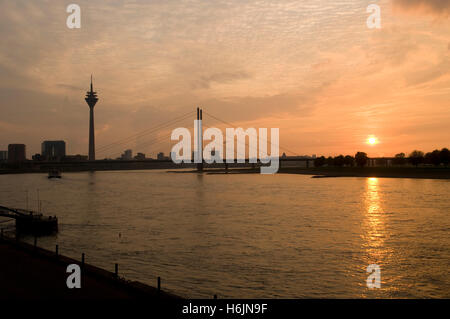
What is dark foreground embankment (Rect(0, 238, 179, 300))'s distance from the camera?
11.5 m

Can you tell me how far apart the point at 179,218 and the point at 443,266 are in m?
23.4

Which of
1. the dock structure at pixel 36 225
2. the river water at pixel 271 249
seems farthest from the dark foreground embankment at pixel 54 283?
the dock structure at pixel 36 225

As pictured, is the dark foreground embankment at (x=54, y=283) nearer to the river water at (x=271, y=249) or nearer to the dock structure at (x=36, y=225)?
the river water at (x=271, y=249)

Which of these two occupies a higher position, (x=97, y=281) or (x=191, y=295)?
(x=97, y=281)

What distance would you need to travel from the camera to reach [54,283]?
12844 millimetres

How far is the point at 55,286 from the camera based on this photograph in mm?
12445

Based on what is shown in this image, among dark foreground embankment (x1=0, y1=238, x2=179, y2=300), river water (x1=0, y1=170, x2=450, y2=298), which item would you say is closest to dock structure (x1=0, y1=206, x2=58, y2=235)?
river water (x1=0, y1=170, x2=450, y2=298)

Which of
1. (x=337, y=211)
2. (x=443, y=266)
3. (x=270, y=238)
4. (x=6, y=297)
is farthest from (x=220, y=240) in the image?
(x=337, y=211)

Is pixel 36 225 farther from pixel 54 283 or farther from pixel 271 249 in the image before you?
pixel 54 283

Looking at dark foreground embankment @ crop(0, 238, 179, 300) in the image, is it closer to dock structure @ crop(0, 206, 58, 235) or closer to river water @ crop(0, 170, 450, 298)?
river water @ crop(0, 170, 450, 298)

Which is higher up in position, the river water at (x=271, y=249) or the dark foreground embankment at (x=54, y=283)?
the dark foreground embankment at (x=54, y=283)

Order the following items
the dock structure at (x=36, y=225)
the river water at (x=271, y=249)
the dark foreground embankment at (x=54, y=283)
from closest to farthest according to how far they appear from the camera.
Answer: the dark foreground embankment at (x=54, y=283) < the river water at (x=271, y=249) < the dock structure at (x=36, y=225)

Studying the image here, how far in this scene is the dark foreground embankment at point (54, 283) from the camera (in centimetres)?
A: 1153
